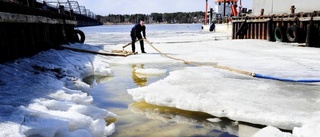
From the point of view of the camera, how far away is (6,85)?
15.2 ft

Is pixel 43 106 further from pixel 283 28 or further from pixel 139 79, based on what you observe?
pixel 283 28

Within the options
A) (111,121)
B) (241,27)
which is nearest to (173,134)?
(111,121)

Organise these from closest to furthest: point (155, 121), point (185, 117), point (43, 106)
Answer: point (43, 106)
point (155, 121)
point (185, 117)

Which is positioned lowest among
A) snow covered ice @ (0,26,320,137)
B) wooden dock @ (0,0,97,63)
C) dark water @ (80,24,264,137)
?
dark water @ (80,24,264,137)

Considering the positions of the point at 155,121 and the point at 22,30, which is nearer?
the point at 155,121

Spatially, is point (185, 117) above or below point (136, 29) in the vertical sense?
below

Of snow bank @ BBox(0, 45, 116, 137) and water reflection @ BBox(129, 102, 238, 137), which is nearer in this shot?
snow bank @ BBox(0, 45, 116, 137)

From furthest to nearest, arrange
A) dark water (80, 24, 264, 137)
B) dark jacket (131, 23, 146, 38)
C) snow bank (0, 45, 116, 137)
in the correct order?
dark jacket (131, 23, 146, 38)
dark water (80, 24, 264, 137)
snow bank (0, 45, 116, 137)

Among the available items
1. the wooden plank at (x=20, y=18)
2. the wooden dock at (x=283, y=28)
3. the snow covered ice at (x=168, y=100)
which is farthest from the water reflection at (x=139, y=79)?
the wooden dock at (x=283, y=28)

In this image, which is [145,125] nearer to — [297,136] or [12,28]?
[297,136]

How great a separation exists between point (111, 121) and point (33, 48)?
212 inches

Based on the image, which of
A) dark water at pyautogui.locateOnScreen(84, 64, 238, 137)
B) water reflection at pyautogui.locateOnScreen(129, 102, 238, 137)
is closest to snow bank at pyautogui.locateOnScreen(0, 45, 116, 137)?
dark water at pyautogui.locateOnScreen(84, 64, 238, 137)

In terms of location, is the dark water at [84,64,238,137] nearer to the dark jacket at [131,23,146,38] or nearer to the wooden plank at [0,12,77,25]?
the wooden plank at [0,12,77,25]

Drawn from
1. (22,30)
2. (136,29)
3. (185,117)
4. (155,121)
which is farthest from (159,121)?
(136,29)
